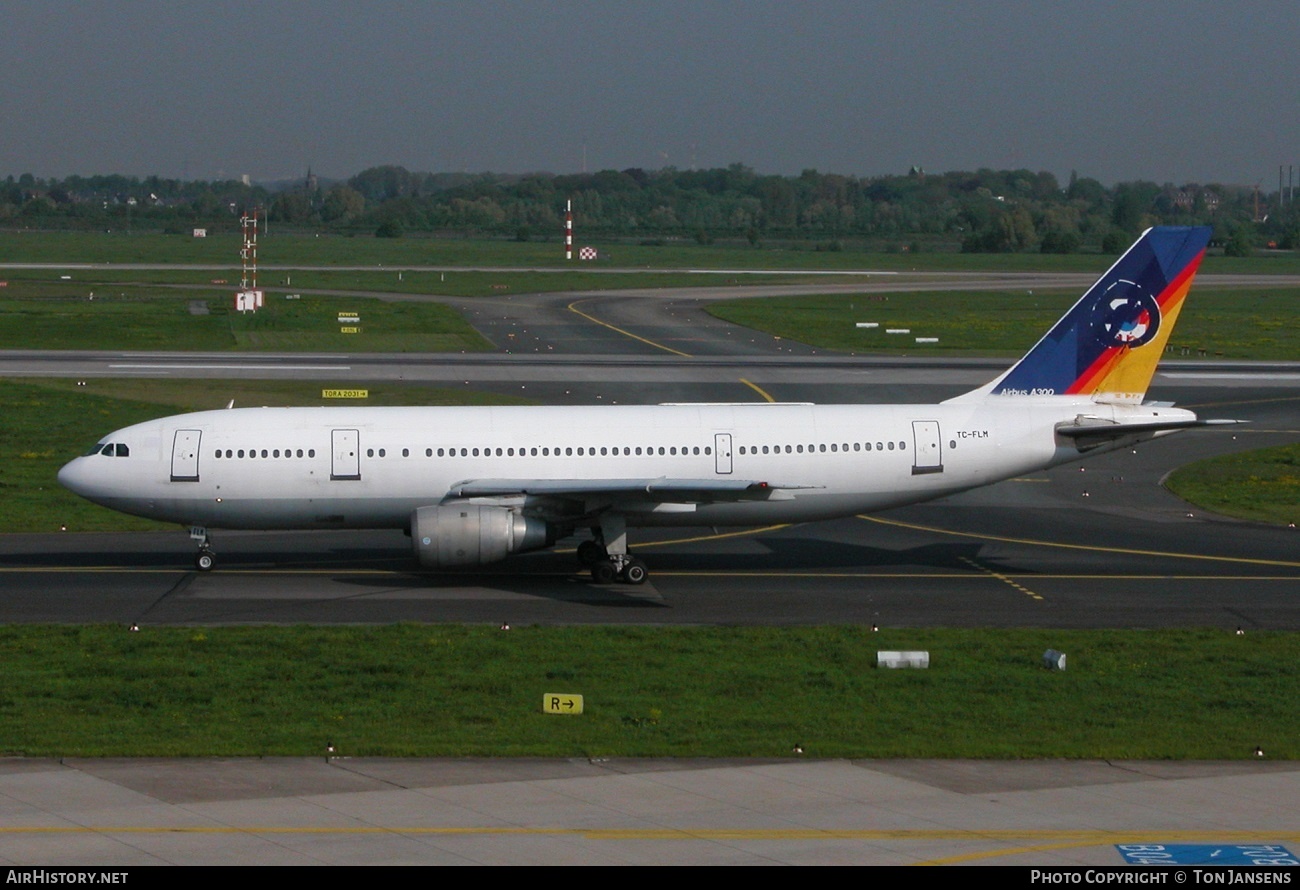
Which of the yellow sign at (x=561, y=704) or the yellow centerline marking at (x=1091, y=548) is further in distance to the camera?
the yellow centerline marking at (x=1091, y=548)

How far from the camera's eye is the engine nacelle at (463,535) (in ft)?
106

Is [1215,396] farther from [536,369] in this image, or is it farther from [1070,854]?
[1070,854]

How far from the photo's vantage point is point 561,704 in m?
23.2

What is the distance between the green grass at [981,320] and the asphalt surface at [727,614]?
17061 millimetres

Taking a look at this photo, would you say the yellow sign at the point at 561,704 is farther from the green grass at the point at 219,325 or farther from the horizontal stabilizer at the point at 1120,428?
the green grass at the point at 219,325

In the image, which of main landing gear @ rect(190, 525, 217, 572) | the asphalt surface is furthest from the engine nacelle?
main landing gear @ rect(190, 525, 217, 572)

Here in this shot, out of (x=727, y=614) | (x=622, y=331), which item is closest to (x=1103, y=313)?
(x=727, y=614)

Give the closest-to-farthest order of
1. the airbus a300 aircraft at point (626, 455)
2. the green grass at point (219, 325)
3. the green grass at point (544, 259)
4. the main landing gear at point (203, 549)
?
the airbus a300 aircraft at point (626, 455)
the main landing gear at point (203, 549)
the green grass at point (219, 325)
the green grass at point (544, 259)

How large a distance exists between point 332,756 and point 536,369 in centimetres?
5095

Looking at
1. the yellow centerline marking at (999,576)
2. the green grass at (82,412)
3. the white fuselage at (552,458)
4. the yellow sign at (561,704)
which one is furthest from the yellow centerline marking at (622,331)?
the yellow sign at (561,704)

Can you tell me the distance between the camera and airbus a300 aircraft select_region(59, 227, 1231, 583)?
3403 cm

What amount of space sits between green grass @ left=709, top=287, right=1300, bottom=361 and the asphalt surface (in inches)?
672

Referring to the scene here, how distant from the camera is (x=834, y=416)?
117 ft

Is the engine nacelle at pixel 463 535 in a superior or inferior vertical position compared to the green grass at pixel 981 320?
inferior
